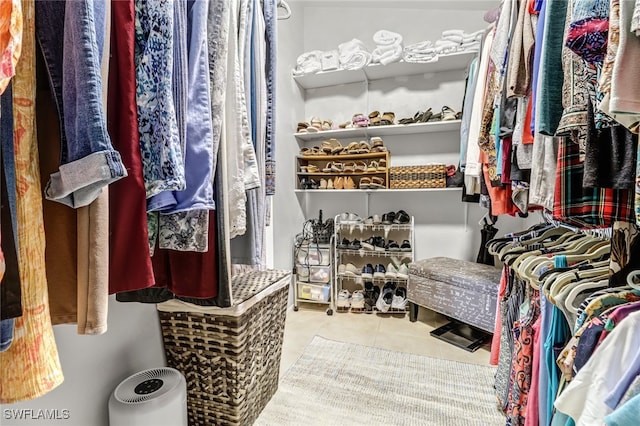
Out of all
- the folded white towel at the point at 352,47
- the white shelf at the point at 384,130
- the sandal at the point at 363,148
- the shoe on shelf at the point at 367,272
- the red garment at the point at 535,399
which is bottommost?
the shoe on shelf at the point at 367,272

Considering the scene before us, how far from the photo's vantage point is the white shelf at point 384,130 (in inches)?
99.7

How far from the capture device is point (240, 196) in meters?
0.85

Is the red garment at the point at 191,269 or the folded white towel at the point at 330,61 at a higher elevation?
the folded white towel at the point at 330,61

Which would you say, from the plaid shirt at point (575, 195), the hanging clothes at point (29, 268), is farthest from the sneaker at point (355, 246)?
the hanging clothes at point (29, 268)

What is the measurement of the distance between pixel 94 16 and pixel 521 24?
47.6 inches

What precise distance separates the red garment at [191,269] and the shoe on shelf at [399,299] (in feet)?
6.68

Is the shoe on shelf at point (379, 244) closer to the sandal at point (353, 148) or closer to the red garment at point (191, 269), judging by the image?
the sandal at point (353, 148)

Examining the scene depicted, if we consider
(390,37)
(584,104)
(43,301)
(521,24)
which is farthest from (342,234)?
(43,301)

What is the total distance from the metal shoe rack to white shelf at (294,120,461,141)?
2.55 ft

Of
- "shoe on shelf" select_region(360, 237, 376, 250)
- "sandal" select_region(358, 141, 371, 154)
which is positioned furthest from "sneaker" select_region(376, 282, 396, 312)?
"sandal" select_region(358, 141, 371, 154)

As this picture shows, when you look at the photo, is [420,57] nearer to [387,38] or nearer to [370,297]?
[387,38]

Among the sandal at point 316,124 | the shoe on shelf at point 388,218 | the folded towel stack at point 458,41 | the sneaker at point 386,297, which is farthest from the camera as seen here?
the sandal at point 316,124

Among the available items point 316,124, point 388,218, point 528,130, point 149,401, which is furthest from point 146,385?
point 316,124

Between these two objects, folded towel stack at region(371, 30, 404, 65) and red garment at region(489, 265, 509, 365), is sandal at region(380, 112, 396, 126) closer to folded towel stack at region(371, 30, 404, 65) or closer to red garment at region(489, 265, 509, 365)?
folded towel stack at region(371, 30, 404, 65)
